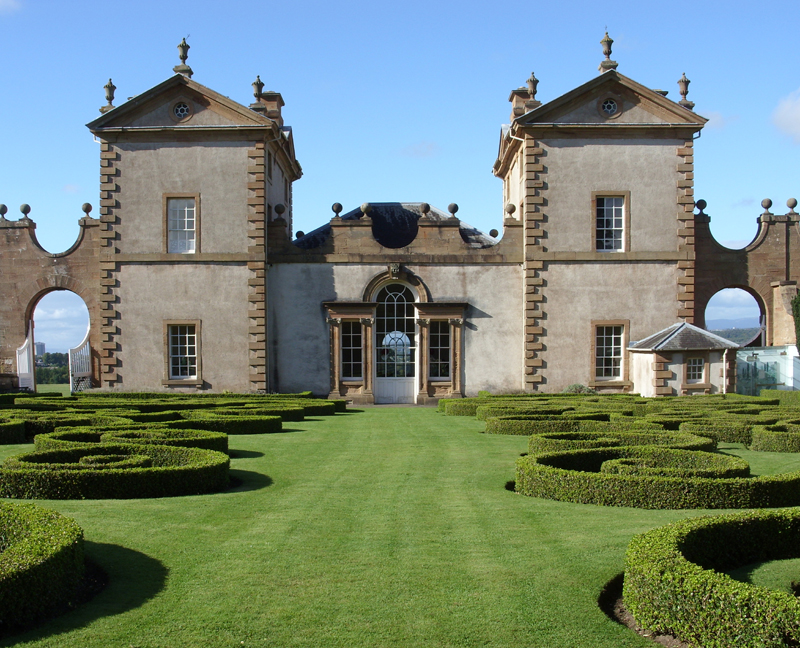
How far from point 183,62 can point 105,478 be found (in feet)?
74.7

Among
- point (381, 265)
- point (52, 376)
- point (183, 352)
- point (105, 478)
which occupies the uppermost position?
point (381, 265)

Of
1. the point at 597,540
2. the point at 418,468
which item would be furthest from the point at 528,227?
the point at 597,540

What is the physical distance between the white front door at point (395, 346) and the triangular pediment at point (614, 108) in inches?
293

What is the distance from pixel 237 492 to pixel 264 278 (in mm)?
18898

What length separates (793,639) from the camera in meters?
4.95

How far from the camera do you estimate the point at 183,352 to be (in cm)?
2869

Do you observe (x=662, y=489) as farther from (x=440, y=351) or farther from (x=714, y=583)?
(x=440, y=351)

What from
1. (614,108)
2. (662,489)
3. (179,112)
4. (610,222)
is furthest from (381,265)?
(662,489)

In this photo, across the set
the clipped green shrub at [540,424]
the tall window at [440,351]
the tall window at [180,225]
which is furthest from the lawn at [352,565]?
the tall window at [180,225]

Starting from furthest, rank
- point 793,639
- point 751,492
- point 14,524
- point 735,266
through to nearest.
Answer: point 735,266 < point 751,492 < point 14,524 < point 793,639

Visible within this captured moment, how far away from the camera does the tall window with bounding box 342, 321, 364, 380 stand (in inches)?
1141

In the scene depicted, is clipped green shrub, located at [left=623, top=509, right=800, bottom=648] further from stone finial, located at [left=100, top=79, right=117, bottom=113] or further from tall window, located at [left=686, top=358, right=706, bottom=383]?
stone finial, located at [left=100, top=79, right=117, bottom=113]

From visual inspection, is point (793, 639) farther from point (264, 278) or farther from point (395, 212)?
point (395, 212)

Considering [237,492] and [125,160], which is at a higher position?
[125,160]
